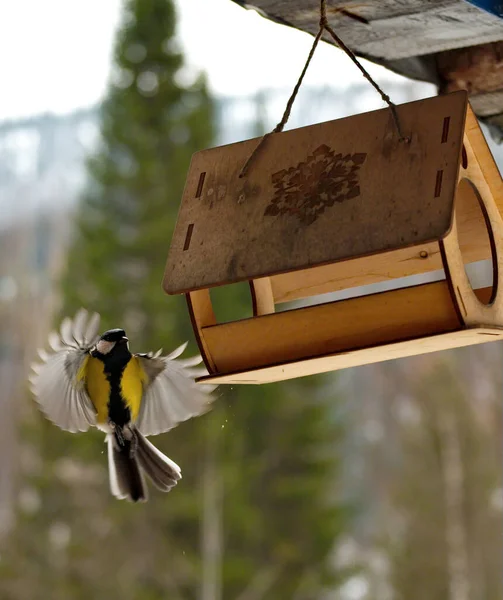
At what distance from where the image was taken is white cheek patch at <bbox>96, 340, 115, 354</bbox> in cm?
236

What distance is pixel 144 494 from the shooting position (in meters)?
2.56

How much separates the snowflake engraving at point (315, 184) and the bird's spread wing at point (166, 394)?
0.65 m

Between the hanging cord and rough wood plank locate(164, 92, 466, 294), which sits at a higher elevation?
the hanging cord

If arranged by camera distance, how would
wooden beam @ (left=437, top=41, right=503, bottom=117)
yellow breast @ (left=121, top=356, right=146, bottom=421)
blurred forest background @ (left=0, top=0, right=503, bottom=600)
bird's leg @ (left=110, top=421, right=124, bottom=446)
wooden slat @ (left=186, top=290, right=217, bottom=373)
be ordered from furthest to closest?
blurred forest background @ (left=0, top=0, right=503, bottom=600) → bird's leg @ (left=110, top=421, right=124, bottom=446) → yellow breast @ (left=121, top=356, right=146, bottom=421) → wooden beam @ (left=437, top=41, right=503, bottom=117) → wooden slat @ (left=186, top=290, right=217, bottom=373)

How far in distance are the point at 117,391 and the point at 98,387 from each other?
78mm

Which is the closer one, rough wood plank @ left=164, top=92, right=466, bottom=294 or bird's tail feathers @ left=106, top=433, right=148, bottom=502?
rough wood plank @ left=164, top=92, right=466, bottom=294

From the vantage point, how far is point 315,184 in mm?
1607

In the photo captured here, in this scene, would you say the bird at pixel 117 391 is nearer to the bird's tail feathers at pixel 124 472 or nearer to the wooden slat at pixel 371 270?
the bird's tail feathers at pixel 124 472

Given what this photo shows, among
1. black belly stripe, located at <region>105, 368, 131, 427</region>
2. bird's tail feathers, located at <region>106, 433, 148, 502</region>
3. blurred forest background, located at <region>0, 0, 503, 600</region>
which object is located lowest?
blurred forest background, located at <region>0, 0, 503, 600</region>

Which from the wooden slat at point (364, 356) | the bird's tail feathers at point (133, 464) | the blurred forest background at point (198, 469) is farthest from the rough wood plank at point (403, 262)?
the blurred forest background at point (198, 469)

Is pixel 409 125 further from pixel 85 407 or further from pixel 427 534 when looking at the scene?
pixel 427 534

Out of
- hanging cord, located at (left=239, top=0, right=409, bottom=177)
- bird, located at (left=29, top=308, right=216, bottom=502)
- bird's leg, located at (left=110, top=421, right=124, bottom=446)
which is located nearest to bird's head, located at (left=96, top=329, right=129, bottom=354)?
bird, located at (left=29, top=308, right=216, bottom=502)

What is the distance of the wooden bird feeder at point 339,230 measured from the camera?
59.5 inches

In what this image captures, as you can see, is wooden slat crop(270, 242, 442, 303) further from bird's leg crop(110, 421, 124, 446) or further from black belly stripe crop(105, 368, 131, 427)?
bird's leg crop(110, 421, 124, 446)
